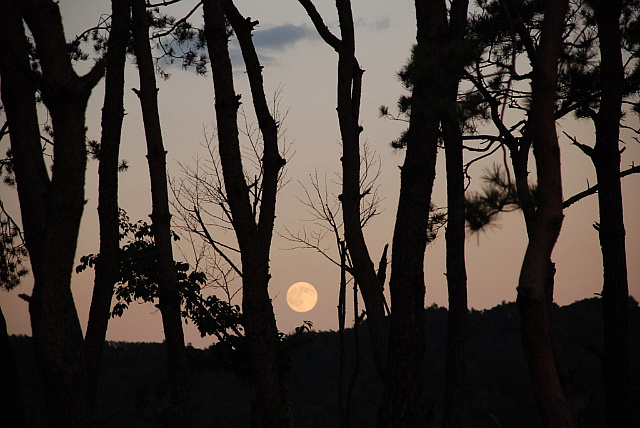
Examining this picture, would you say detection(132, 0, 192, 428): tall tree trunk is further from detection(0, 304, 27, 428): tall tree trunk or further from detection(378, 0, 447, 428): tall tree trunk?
detection(378, 0, 447, 428): tall tree trunk

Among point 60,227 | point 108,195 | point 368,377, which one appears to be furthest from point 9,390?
point 368,377

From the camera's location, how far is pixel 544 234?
201 inches

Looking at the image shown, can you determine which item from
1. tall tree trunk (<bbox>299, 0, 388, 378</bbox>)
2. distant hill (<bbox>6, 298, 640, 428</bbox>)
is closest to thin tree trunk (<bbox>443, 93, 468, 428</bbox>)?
tall tree trunk (<bbox>299, 0, 388, 378</bbox>)

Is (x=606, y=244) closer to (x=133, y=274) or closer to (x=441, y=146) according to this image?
(x=441, y=146)

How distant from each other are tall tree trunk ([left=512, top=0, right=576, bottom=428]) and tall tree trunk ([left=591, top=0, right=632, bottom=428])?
3763 millimetres

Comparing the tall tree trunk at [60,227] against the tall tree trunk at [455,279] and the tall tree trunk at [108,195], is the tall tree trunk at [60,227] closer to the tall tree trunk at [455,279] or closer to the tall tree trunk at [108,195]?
the tall tree trunk at [108,195]

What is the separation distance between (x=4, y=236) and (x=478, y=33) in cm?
863

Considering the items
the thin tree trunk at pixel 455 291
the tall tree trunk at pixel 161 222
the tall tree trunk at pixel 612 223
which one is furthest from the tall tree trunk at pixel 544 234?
the tall tree trunk at pixel 161 222

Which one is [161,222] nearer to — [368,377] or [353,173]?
[353,173]

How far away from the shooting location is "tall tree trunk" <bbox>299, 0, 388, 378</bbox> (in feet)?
28.3

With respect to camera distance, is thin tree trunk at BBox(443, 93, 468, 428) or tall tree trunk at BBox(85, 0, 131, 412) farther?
thin tree trunk at BBox(443, 93, 468, 428)

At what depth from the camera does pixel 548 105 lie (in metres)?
5.37

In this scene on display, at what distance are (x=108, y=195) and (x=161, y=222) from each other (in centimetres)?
144

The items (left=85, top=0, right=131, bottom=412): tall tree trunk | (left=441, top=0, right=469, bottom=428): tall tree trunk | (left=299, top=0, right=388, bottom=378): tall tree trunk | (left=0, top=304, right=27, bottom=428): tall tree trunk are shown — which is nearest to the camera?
(left=0, top=304, right=27, bottom=428): tall tree trunk
